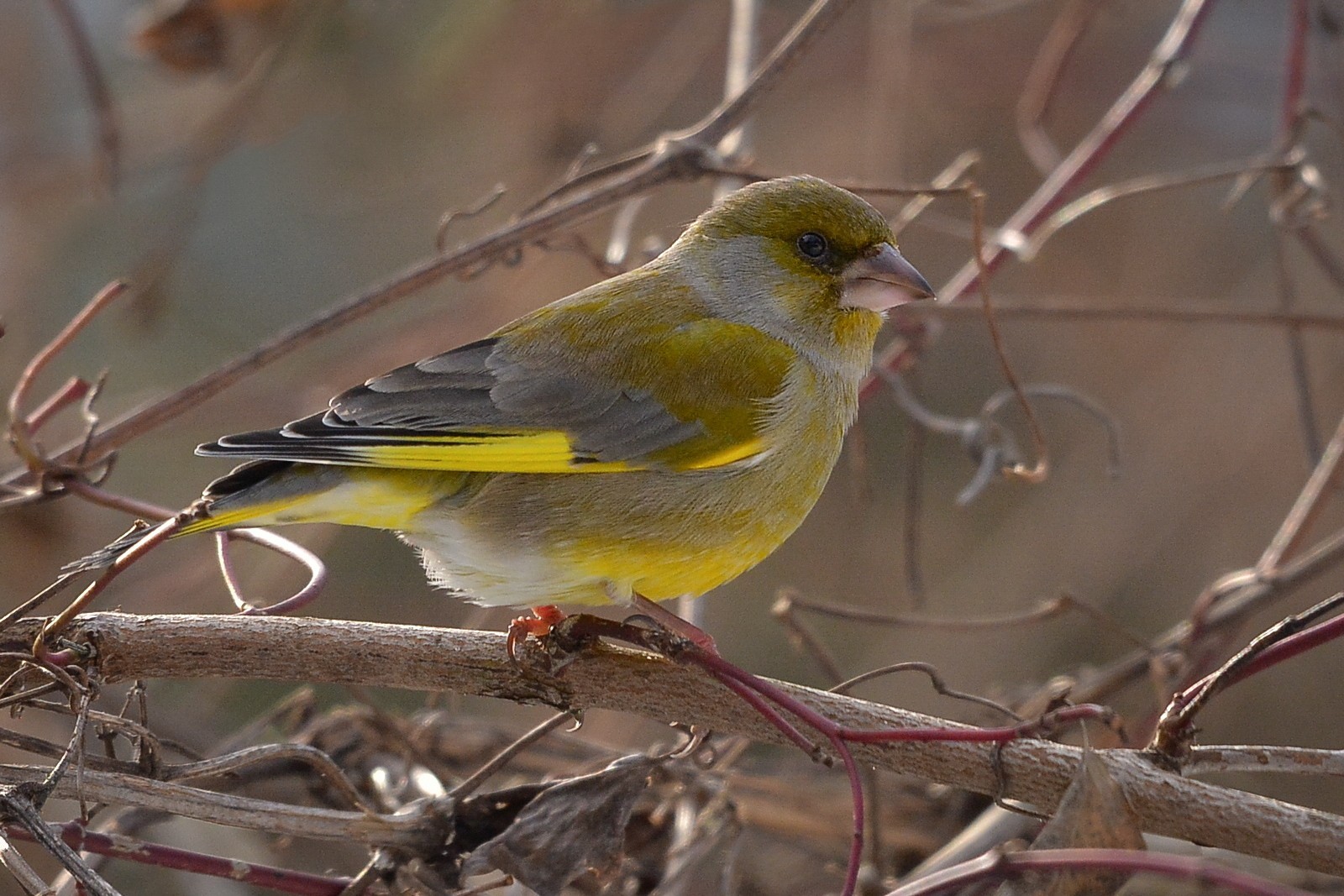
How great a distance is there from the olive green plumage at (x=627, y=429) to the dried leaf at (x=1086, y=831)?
99 cm

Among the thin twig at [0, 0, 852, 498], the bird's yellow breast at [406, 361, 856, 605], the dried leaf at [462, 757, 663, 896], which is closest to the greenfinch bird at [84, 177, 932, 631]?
the bird's yellow breast at [406, 361, 856, 605]

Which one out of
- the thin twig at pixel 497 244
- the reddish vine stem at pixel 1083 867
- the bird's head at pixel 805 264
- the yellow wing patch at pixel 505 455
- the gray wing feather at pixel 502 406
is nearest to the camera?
the reddish vine stem at pixel 1083 867

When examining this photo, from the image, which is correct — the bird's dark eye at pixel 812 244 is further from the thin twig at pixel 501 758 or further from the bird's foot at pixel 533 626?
the thin twig at pixel 501 758

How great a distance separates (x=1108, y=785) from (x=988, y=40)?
5388mm

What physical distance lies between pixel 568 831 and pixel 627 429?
0.93m

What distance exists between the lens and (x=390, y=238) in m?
6.86

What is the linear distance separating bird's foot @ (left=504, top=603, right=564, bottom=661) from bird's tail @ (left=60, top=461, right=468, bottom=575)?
34 cm

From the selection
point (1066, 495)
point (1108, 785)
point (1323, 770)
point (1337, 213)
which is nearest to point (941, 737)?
point (1108, 785)

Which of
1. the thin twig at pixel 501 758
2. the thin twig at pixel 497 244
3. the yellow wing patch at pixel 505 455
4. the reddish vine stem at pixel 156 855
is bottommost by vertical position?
the reddish vine stem at pixel 156 855

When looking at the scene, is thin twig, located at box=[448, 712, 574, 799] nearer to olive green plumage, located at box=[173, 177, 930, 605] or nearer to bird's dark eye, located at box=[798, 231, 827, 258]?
olive green plumage, located at box=[173, 177, 930, 605]

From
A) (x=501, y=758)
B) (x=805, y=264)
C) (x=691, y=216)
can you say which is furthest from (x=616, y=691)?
(x=691, y=216)

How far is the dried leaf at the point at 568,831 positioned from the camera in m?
2.45

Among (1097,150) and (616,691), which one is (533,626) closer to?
(616,691)

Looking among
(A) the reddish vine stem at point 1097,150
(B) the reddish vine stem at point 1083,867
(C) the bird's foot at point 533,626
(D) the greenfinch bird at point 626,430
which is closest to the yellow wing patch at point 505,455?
(D) the greenfinch bird at point 626,430
